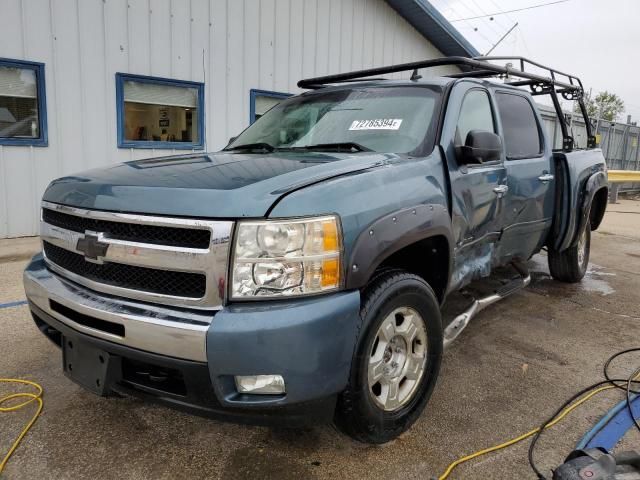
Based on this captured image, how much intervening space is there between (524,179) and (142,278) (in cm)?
293

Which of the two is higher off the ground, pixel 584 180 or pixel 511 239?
pixel 584 180

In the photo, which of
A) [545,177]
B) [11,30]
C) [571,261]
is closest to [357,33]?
[11,30]

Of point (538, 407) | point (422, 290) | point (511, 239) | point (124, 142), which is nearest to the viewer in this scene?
point (422, 290)

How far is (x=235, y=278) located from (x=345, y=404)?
72 cm

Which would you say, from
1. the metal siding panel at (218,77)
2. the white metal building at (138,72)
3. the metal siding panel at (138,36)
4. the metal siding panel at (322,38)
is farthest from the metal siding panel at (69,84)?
the metal siding panel at (322,38)

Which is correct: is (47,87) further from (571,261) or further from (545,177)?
(571,261)

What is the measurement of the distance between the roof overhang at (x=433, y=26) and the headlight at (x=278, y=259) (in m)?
9.98

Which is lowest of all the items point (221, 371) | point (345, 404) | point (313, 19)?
point (345, 404)

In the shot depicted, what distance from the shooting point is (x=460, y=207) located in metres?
3.00

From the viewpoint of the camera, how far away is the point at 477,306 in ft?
11.5

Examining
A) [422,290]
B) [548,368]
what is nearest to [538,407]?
[548,368]

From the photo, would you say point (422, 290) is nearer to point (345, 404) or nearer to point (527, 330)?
point (345, 404)

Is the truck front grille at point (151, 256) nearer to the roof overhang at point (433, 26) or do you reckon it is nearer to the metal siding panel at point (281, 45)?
the metal siding panel at point (281, 45)

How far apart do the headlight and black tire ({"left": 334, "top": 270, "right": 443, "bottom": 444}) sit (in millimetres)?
314
